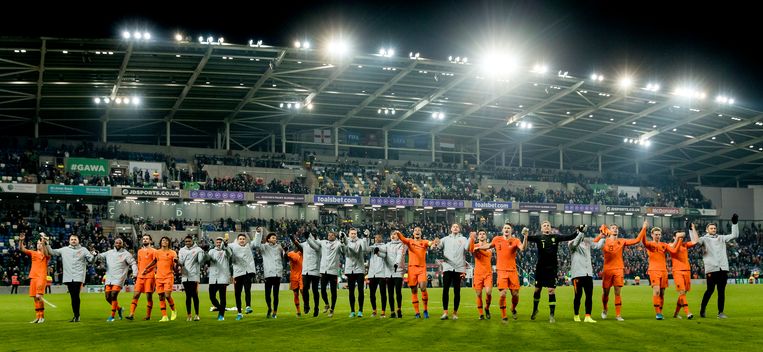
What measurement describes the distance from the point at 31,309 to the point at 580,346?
21584 mm

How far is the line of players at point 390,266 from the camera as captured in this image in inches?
735

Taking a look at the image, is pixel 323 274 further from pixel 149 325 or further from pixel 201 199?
pixel 201 199

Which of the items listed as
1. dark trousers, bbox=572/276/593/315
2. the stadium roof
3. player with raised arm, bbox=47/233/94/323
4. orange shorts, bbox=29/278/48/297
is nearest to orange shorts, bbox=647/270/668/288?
dark trousers, bbox=572/276/593/315

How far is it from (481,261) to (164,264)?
27.0ft

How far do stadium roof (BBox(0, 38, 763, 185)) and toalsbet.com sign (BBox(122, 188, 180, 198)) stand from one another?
6.53m

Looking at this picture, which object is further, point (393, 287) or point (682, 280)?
point (393, 287)

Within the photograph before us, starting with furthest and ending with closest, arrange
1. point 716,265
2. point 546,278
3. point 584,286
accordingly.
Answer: point 716,265 < point 584,286 < point 546,278

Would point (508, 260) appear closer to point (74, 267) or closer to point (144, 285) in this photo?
point (144, 285)

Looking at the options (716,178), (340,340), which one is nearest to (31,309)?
(340,340)

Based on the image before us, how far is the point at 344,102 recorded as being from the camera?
64312 millimetres

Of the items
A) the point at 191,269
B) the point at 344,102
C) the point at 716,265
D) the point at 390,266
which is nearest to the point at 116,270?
the point at 191,269

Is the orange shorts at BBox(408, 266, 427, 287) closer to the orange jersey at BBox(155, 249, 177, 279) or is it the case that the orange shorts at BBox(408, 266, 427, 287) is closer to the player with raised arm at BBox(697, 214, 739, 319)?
the orange jersey at BBox(155, 249, 177, 279)

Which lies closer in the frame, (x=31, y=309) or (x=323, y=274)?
(x=323, y=274)

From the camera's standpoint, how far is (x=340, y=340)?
14.3 metres
